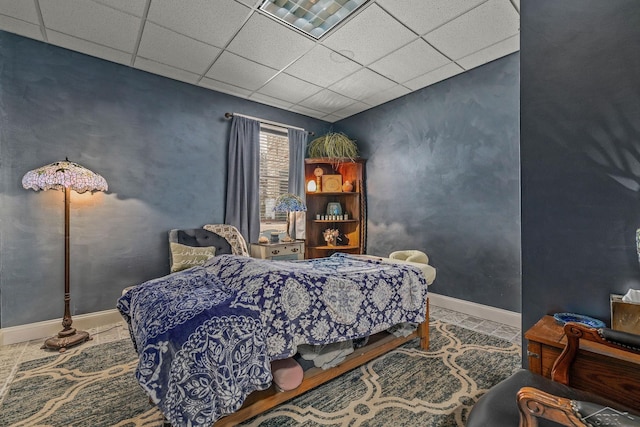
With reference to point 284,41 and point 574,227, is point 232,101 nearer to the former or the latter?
point 284,41

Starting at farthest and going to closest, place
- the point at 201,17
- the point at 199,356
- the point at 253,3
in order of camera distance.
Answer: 1. the point at 201,17
2. the point at 253,3
3. the point at 199,356

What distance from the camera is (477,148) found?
126 inches

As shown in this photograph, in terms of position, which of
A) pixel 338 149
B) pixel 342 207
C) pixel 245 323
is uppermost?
pixel 338 149

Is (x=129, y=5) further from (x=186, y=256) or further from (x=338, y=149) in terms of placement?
(x=338, y=149)

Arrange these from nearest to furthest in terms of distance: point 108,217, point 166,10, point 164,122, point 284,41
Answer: point 166,10 → point 284,41 → point 108,217 → point 164,122

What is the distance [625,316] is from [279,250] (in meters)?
3.18

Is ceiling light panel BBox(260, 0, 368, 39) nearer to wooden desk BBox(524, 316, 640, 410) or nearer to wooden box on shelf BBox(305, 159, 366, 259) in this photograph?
wooden box on shelf BBox(305, 159, 366, 259)

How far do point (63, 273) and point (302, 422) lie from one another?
113 inches

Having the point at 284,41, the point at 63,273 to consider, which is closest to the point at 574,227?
the point at 284,41

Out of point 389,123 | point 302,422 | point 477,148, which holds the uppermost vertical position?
point 389,123

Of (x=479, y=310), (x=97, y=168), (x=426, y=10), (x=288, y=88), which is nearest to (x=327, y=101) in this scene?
(x=288, y=88)

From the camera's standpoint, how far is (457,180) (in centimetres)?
338

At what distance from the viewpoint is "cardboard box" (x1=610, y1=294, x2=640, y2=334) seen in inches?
43.8

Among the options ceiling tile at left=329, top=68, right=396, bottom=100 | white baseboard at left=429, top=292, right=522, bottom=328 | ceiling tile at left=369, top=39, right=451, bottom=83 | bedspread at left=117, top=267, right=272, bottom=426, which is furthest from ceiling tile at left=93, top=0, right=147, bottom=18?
white baseboard at left=429, top=292, right=522, bottom=328
